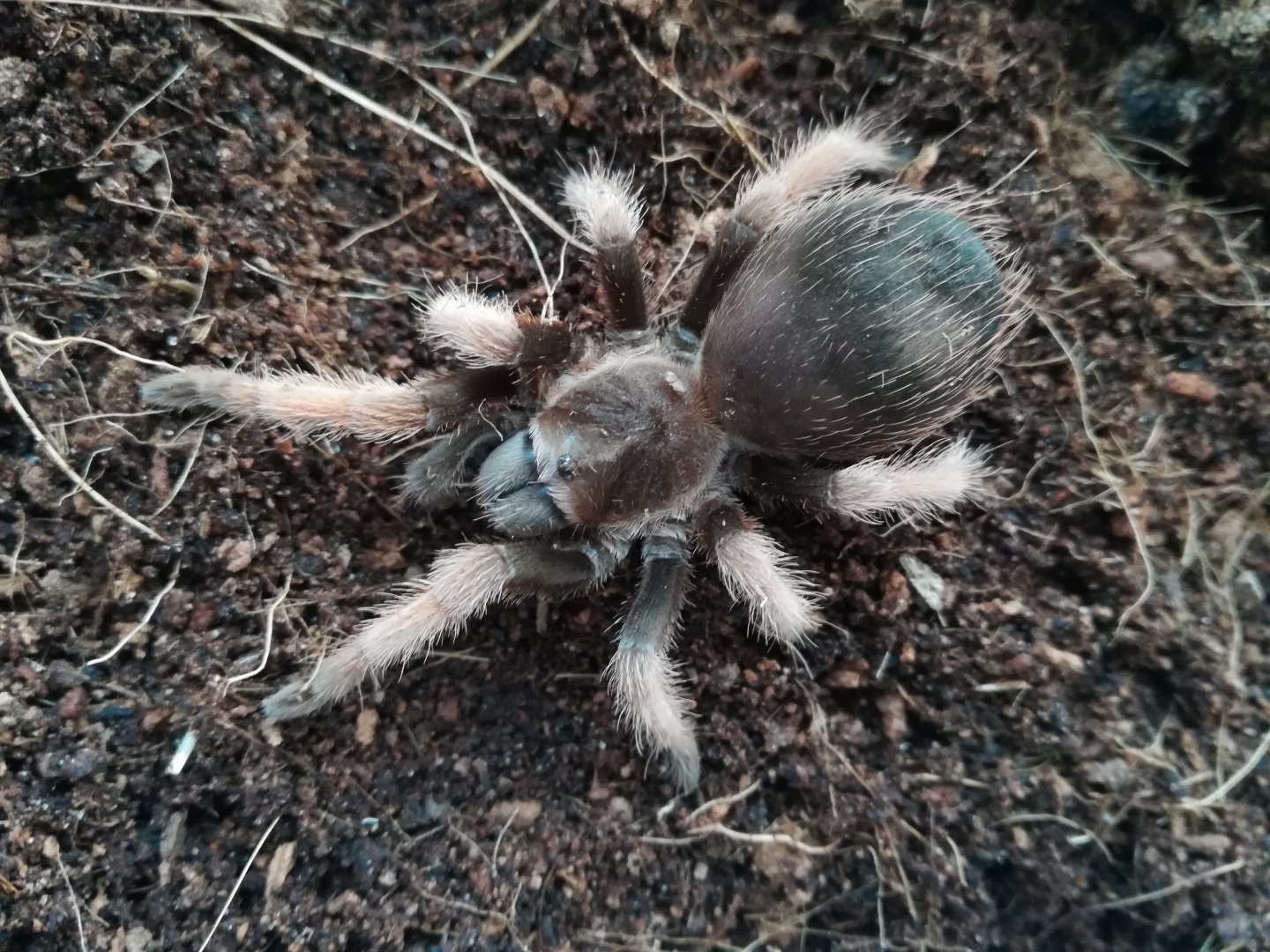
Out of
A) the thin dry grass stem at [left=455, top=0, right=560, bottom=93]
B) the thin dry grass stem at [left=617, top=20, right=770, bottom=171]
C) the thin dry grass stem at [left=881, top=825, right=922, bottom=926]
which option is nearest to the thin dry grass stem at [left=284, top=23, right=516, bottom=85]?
the thin dry grass stem at [left=455, top=0, right=560, bottom=93]

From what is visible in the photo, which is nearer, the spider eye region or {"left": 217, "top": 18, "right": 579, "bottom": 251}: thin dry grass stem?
the spider eye region

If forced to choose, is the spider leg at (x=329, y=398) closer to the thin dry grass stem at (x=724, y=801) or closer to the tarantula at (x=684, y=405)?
the tarantula at (x=684, y=405)

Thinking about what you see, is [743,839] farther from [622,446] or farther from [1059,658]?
[622,446]

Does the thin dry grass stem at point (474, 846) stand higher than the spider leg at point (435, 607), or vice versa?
the spider leg at point (435, 607)

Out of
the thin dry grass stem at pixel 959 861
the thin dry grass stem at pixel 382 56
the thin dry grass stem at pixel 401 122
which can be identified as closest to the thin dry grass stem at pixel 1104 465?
the thin dry grass stem at pixel 959 861

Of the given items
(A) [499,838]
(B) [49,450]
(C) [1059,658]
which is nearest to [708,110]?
(C) [1059,658]

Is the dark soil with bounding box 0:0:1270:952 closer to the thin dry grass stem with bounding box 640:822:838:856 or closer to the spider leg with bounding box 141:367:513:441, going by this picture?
the thin dry grass stem with bounding box 640:822:838:856

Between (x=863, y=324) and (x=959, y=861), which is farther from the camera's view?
(x=959, y=861)
